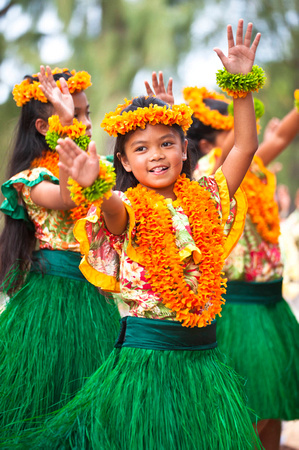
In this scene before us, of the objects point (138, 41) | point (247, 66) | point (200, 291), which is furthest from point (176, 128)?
point (138, 41)

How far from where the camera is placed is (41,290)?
105 inches

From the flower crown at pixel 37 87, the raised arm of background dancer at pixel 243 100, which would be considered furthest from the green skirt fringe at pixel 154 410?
the flower crown at pixel 37 87

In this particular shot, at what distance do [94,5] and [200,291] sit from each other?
29.0 ft

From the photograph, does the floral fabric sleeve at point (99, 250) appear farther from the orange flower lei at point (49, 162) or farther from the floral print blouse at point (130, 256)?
the orange flower lei at point (49, 162)

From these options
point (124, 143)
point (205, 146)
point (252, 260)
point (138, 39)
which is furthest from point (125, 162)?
point (138, 39)


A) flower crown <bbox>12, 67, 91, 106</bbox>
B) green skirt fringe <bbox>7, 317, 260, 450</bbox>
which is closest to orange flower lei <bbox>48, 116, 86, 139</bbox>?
flower crown <bbox>12, 67, 91, 106</bbox>

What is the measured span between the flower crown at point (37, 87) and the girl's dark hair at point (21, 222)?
0.03 metres

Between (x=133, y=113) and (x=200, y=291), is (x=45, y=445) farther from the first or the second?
(x=133, y=113)

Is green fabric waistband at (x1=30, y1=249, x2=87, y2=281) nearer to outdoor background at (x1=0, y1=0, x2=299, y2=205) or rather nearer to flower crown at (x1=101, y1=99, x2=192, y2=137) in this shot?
flower crown at (x1=101, y1=99, x2=192, y2=137)

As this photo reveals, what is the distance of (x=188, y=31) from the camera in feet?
33.0

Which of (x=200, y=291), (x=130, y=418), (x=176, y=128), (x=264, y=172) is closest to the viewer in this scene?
(x=130, y=418)

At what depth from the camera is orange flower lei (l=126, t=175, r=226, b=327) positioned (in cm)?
198

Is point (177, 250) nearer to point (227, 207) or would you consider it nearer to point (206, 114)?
point (227, 207)

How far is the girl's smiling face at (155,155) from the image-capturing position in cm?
209
